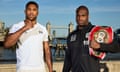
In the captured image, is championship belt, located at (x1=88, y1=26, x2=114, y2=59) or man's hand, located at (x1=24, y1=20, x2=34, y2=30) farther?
man's hand, located at (x1=24, y1=20, x2=34, y2=30)

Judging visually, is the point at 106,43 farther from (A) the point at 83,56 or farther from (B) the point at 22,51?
(B) the point at 22,51

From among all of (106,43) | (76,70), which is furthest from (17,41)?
(106,43)

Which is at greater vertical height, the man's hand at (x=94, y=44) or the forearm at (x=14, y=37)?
the forearm at (x=14, y=37)

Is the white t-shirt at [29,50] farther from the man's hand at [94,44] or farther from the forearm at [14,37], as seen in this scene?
the man's hand at [94,44]

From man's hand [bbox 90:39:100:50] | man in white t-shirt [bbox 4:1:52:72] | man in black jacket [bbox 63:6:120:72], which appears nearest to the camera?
man's hand [bbox 90:39:100:50]

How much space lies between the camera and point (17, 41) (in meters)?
4.93

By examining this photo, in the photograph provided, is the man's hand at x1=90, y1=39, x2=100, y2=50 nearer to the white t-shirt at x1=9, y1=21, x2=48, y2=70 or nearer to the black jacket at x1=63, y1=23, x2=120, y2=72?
the black jacket at x1=63, y1=23, x2=120, y2=72

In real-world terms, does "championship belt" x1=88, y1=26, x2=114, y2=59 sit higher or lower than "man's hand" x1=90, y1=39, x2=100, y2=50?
higher

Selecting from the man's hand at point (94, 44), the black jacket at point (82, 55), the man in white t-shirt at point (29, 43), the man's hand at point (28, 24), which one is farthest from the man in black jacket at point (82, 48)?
the man's hand at point (28, 24)

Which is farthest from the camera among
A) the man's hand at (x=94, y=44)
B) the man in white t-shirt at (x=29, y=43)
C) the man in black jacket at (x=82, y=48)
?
the man in white t-shirt at (x=29, y=43)

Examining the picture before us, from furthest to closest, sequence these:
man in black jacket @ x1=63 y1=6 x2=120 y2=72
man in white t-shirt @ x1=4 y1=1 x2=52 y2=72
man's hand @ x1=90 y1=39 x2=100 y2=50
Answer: man in white t-shirt @ x1=4 y1=1 x2=52 y2=72, man in black jacket @ x1=63 y1=6 x2=120 y2=72, man's hand @ x1=90 y1=39 x2=100 y2=50

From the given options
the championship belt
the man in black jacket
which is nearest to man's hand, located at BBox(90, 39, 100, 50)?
the championship belt

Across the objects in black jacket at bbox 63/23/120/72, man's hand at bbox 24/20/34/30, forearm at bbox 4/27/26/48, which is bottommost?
black jacket at bbox 63/23/120/72

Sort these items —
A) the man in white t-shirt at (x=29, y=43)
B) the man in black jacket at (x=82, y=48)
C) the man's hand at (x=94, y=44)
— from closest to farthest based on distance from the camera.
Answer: the man's hand at (x=94, y=44) → the man in black jacket at (x=82, y=48) → the man in white t-shirt at (x=29, y=43)
